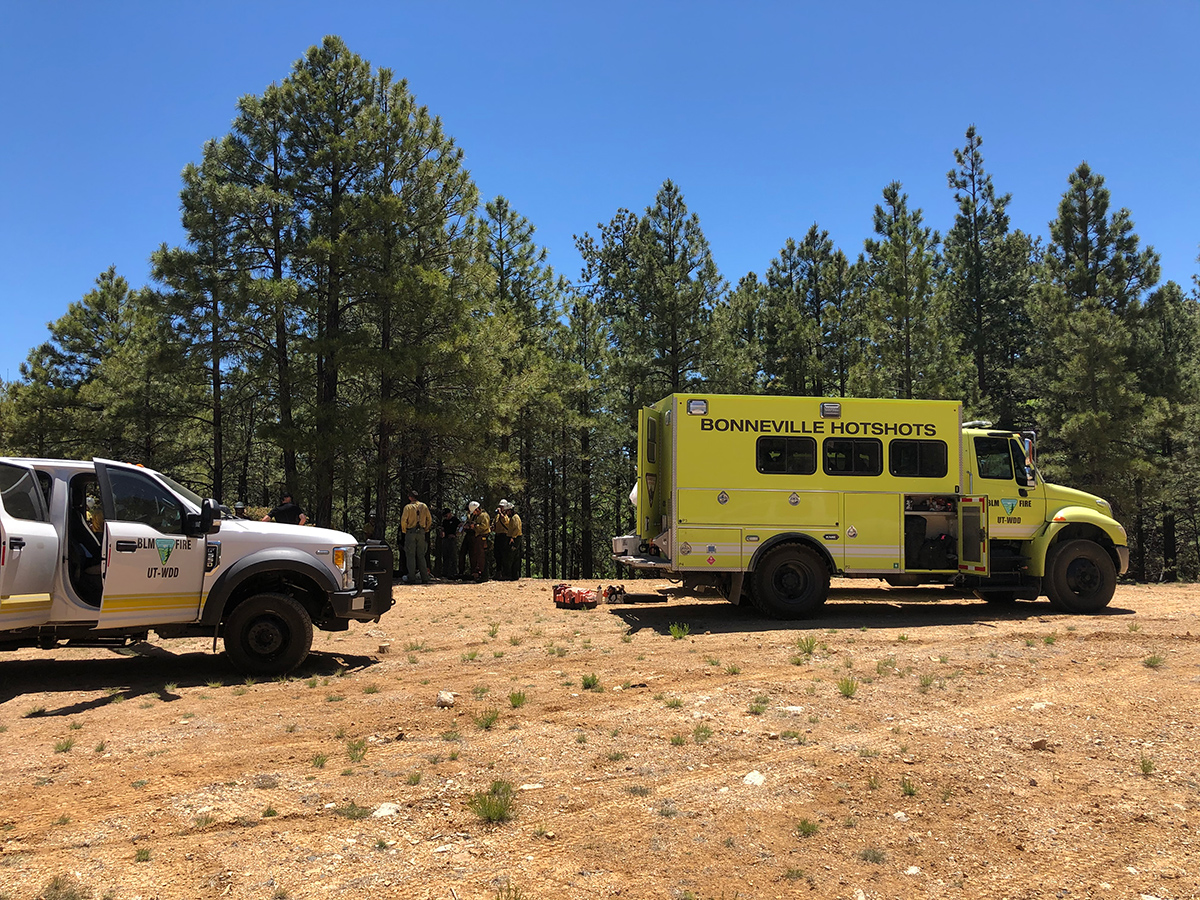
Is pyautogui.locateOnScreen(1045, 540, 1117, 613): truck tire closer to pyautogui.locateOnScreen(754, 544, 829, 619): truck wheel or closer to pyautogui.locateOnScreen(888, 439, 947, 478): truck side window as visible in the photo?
pyautogui.locateOnScreen(888, 439, 947, 478): truck side window

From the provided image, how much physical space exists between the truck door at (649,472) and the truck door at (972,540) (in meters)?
4.49

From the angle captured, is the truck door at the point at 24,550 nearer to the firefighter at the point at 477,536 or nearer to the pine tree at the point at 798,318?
the firefighter at the point at 477,536

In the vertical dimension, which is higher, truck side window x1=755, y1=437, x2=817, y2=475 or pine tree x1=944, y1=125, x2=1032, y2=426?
pine tree x1=944, y1=125, x2=1032, y2=426

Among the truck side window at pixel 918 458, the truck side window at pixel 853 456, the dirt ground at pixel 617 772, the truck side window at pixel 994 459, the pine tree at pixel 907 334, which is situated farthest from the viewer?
the pine tree at pixel 907 334

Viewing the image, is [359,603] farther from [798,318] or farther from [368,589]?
[798,318]

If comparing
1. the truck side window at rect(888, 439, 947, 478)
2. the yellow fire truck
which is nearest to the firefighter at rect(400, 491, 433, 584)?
the yellow fire truck

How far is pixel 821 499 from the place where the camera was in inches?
464

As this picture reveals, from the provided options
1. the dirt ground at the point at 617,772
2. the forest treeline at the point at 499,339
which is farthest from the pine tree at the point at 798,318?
the dirt ground at the point at 617,772

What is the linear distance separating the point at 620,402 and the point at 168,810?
24.4 meters

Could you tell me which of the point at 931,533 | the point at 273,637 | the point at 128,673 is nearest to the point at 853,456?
the point at 931,533

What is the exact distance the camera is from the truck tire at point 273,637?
27.4 feet

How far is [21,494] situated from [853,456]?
10.2 m

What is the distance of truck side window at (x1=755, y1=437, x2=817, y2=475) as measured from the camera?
38.5ft

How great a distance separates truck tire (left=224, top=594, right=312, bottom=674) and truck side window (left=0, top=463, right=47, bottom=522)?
2.02 metres
